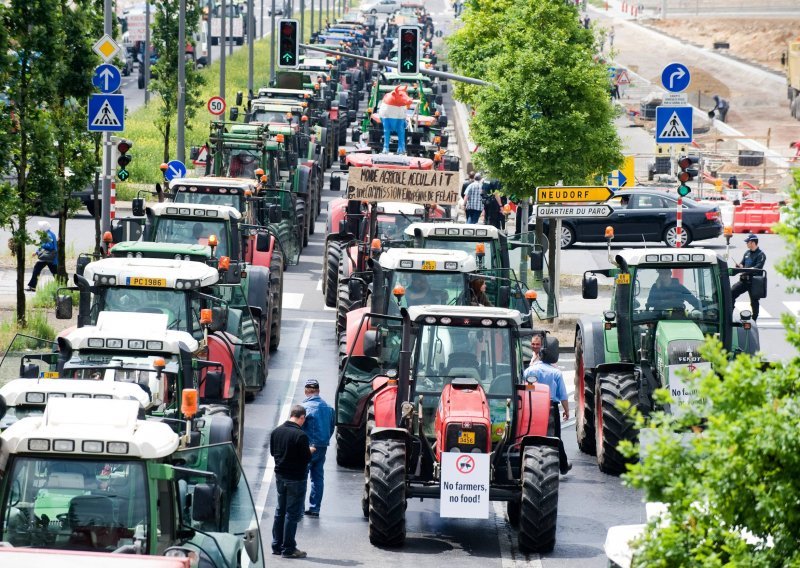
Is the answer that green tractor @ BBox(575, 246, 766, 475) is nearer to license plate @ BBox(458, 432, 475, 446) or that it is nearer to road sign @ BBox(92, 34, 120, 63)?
license plate @ BBox(458, 432, 475, 446)

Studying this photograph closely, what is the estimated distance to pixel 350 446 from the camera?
65.5 feet

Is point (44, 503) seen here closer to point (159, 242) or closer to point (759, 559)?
point (759, 559)

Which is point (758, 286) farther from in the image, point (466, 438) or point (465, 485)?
point (465, 485)

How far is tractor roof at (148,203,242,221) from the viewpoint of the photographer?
2431 centimetres

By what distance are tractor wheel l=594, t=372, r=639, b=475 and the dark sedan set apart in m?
19.6

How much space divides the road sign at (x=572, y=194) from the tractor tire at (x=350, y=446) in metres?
8.18

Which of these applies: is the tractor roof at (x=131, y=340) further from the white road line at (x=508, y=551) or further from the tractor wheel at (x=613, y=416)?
the tractor wheel at (x=613, y=416)

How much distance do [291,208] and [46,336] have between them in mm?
8211

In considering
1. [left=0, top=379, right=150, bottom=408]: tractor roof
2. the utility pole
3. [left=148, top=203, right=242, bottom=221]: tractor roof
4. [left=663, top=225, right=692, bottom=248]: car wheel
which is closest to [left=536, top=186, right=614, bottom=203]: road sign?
[left=148, top=203, right=242, bottom=221]: tractor roof

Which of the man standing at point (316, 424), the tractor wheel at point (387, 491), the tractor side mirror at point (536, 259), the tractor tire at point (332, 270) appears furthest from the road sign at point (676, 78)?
the tractor wheel at point (387, 491)

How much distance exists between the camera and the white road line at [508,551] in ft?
54.1

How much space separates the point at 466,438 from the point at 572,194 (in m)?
11.4

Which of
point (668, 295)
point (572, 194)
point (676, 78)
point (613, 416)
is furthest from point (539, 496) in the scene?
point (676, 78)

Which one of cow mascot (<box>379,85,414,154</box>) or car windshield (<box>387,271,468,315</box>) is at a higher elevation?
cow mascot (<box>379,85,414,154</box>)
